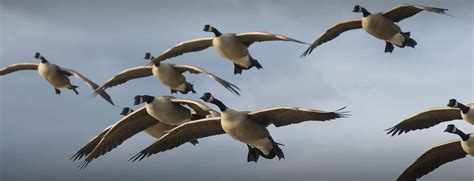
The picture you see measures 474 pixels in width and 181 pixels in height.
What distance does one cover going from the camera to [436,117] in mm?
16609

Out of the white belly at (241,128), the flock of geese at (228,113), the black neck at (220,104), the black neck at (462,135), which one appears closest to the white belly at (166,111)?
the flock of geese at (228,113)

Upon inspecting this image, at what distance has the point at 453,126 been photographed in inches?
645

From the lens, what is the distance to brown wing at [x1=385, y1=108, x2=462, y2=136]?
16.5 m

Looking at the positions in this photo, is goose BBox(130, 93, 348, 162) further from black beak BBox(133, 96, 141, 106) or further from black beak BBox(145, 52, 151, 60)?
black beak BBox(145, 52, 151, 60)

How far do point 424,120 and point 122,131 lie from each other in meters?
5.93

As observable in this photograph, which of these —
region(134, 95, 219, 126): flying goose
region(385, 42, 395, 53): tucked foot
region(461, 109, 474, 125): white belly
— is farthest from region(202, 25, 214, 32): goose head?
region(461, 109, 474, 125): white belly

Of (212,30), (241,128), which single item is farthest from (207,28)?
(241,128)

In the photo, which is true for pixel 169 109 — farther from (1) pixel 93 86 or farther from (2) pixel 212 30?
(1) pixel 93 86

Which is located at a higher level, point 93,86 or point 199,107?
point 93,86

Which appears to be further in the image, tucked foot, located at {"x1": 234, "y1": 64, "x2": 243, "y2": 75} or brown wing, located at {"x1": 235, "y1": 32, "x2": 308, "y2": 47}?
tucked foot, located at {"x1": 234, "y1": 64, "x2": 243, "y2": 75}

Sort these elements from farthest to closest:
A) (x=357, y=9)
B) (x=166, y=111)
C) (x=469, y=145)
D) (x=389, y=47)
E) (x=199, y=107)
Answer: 1. (x=389, y=47)
2. (x=357, y=9)
3. (x=166, y=111)
4. (x=199, y=107)
5. (x=469, y=145)

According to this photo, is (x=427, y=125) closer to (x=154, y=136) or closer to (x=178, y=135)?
(x=178, y=135)

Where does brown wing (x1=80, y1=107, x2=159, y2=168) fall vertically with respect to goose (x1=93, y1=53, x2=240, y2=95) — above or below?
below

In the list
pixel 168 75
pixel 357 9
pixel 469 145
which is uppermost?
pixel 357 9
